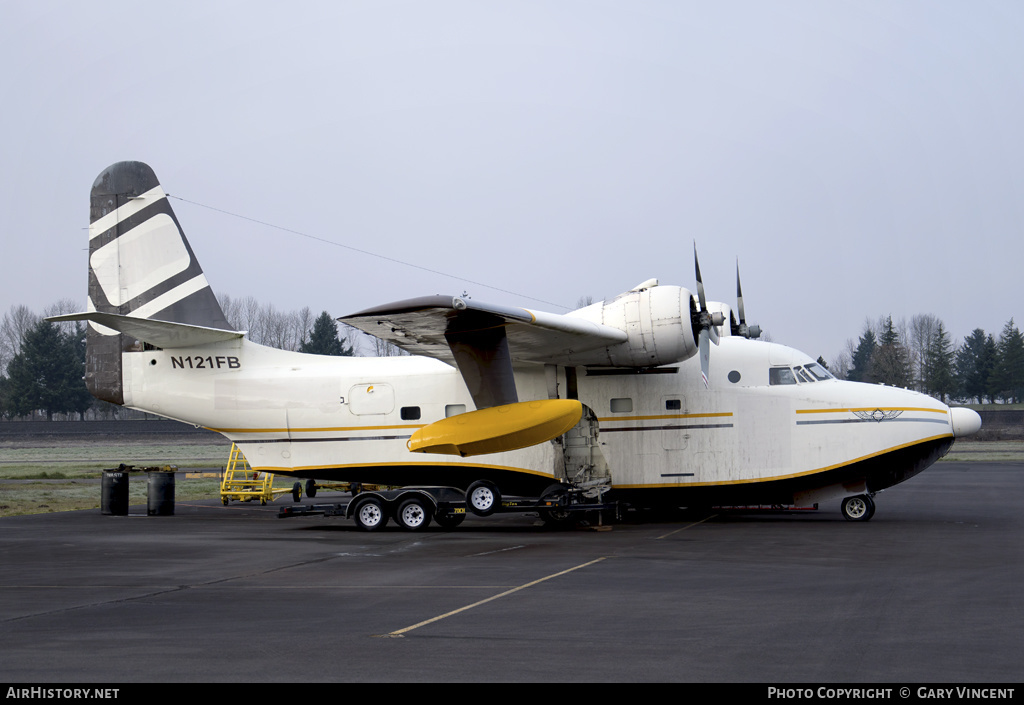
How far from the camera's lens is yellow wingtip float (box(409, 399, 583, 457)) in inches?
655

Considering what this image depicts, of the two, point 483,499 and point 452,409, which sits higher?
point 452,409

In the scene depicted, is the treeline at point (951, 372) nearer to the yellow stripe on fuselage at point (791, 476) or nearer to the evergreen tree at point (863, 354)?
the evergreen tree at point (863, 354)

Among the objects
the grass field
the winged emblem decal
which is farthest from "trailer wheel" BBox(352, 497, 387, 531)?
the grass field

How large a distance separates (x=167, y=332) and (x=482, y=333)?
817 centimetres

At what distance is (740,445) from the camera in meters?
19.6

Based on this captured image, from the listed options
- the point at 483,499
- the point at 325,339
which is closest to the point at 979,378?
the point at 325,339

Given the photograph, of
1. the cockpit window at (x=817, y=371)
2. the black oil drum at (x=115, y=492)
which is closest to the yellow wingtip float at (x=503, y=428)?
the cockpit window at (x=817, y=371)

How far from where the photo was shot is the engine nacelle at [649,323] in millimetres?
18438

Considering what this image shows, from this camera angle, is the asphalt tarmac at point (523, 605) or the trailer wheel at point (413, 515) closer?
the asphalt tarmac at point (523, 605)

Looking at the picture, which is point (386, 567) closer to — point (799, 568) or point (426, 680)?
point (799, 568)

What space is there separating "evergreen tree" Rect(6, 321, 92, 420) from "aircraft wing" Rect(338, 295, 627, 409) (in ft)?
259

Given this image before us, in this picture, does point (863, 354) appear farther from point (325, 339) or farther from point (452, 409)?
point (452, 409)

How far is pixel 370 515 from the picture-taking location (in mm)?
19172
